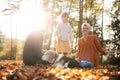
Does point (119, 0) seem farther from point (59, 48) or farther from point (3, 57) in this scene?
point (3, 57)

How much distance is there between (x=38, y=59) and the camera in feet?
29.1

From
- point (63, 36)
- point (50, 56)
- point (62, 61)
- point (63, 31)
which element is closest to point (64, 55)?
point (50, 56)

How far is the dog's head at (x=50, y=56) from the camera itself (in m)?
8.21

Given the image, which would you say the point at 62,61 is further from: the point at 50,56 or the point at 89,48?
the point at 89,48

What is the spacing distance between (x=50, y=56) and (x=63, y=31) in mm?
3023

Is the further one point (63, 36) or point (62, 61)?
point (63, 36)

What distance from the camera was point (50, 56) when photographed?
8367 millimetres

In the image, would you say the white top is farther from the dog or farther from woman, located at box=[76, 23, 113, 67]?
the dog

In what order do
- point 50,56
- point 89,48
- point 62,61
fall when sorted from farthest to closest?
point 89,48
point 50,56
point 62,61

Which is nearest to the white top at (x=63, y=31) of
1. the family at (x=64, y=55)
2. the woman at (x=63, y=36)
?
the woman at (x=63, y=36)

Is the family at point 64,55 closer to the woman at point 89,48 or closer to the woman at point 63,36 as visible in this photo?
the woman at point 89,48

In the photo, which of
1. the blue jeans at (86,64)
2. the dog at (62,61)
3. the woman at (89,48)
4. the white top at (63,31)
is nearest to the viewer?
the dog at (62,61)

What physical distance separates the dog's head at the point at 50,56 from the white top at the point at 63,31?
2.60 metres

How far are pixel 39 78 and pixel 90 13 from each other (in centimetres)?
2860
